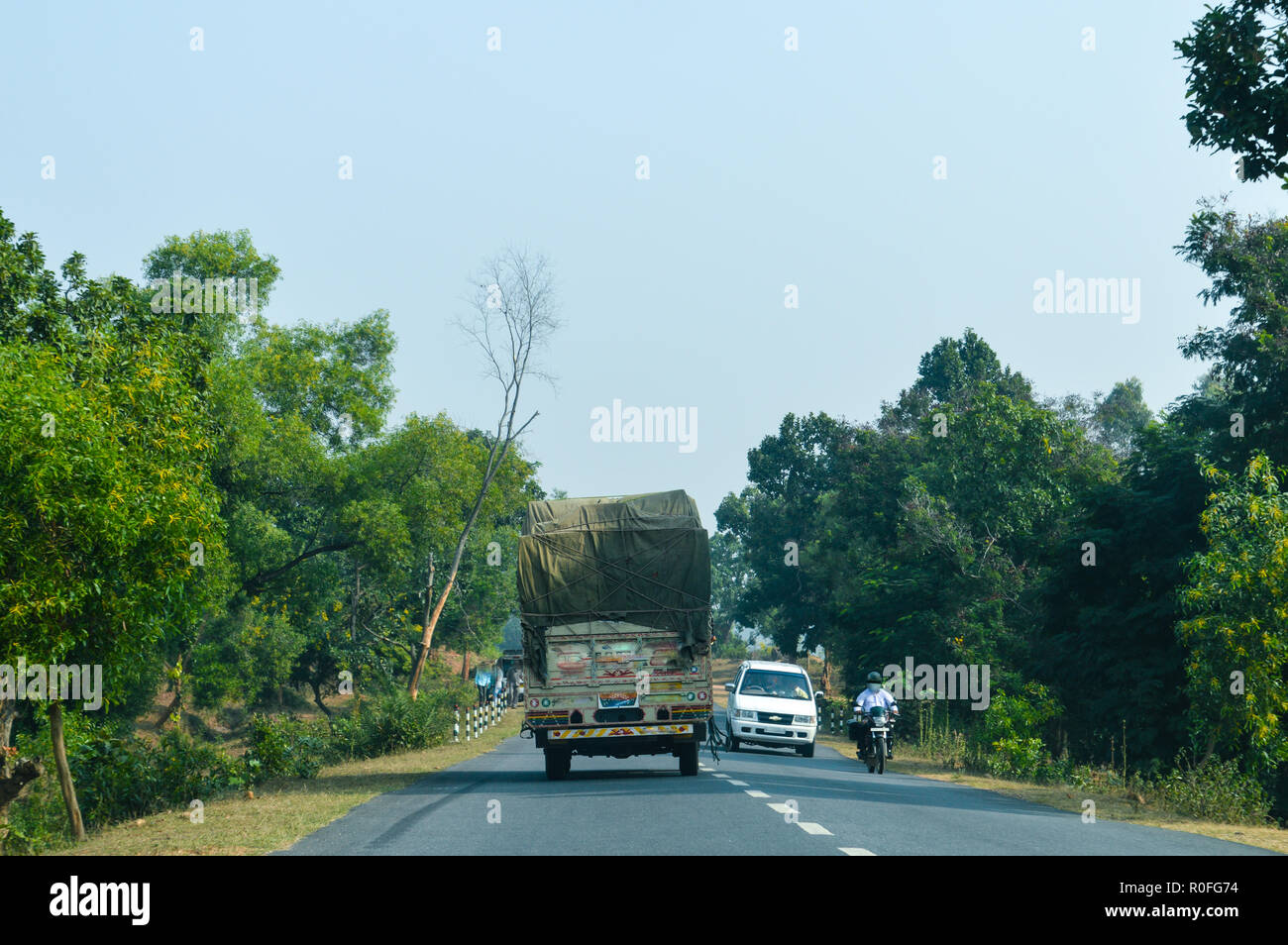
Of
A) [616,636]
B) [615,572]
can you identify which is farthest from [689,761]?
[615,572]

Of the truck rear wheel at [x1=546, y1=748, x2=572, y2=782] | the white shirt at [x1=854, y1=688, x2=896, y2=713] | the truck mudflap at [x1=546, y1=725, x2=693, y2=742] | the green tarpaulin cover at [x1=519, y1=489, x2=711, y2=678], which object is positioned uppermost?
the green tarpaulin cover at [x1=519, y1=489, x2=711, y2=678]

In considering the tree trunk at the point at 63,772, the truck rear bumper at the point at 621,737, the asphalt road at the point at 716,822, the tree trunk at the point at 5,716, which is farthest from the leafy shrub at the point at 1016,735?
the tree trunk at the point at 5,716

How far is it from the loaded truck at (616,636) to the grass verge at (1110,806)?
523 cm

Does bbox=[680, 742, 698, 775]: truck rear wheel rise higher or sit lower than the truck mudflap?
lower

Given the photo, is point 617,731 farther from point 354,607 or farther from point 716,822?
point 354,607

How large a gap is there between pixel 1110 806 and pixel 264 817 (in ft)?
37.0

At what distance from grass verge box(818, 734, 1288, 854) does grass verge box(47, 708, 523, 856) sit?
30.3ft

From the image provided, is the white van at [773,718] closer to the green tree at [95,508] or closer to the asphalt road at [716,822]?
the asphalt road at [716,822]

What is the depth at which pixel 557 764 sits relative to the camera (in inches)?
771

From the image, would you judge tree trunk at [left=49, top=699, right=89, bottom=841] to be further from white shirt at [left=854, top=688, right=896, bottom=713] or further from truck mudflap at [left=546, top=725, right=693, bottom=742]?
white shirt at [left=854, top=688, right=896, bottom=713]

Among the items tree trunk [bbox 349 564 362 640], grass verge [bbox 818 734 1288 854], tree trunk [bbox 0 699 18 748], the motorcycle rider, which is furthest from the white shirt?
tree trunk [bbox 349 564 362 640]

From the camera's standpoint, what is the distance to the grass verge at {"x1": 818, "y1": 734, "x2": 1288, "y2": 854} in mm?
14625
